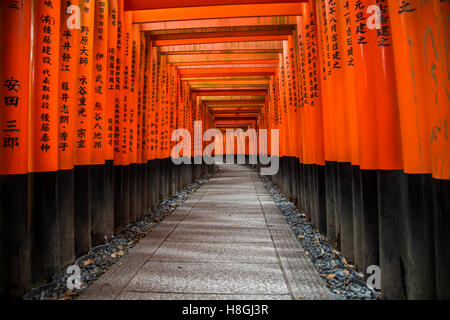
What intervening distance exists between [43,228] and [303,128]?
4.62m

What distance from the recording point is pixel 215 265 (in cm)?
322

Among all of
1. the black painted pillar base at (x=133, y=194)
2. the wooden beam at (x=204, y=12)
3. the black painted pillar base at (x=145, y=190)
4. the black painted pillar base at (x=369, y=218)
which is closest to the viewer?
Answer: the black painted pillar base at (x=369, y=218)

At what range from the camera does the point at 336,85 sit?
3.58 metres

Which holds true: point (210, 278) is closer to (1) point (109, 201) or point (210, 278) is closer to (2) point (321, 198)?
(1) point (109, 201)

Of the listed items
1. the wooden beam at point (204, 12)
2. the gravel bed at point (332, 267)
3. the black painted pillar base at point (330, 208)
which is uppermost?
the wooden beam at point (204, 12)

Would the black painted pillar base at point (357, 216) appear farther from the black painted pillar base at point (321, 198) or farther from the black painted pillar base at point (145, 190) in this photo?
the black painted pillar base at point (145, 190)

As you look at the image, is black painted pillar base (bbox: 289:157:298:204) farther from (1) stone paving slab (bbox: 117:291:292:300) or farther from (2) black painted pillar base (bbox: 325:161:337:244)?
(1) stone paving slab (bbox: 117:291:292:300)

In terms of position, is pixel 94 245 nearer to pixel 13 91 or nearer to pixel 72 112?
pixel 72 112

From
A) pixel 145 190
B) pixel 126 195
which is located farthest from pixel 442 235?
pixel 145 190

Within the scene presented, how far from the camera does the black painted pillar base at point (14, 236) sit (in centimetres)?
234

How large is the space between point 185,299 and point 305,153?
3.97m

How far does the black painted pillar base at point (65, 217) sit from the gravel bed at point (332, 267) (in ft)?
9.59

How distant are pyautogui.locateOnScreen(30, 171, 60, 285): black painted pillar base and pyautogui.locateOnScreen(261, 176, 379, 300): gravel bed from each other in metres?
2.85

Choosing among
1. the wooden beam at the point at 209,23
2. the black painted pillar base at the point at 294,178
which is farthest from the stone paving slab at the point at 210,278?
the wooden beam at the point at 209,23
